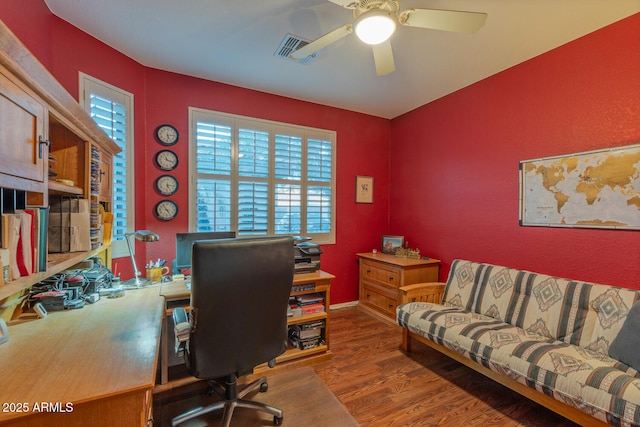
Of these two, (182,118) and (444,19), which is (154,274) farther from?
(444,19)

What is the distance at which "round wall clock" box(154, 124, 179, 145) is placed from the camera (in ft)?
9.02

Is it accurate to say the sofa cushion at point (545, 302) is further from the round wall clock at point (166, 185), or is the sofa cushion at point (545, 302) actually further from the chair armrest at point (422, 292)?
the round wall clock at point (166, 185)

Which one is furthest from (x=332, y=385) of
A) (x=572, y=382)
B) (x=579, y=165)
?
(x=579, y=165)

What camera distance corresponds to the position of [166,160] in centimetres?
279

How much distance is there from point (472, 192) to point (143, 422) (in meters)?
3.30

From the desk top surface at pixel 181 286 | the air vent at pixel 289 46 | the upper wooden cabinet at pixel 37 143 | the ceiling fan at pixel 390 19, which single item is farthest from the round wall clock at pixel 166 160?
the ceiling fan at pixel 390 19

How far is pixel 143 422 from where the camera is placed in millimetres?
946

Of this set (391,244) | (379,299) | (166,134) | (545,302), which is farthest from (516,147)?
(166,134)

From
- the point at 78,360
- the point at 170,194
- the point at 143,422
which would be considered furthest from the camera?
the point at 170,194

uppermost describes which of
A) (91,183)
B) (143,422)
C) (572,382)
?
(91,183)

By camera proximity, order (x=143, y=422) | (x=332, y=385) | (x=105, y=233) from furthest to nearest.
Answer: (x=332, y=385), (x=105, y=233), (x=143, y=422)

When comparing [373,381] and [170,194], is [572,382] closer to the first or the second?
[373,381]

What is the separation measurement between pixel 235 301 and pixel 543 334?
2319 millimetres

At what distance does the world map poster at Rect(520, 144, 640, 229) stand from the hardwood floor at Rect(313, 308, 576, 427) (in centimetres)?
148
